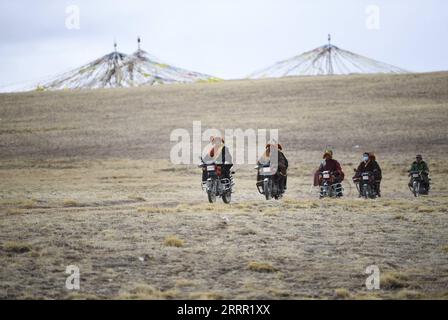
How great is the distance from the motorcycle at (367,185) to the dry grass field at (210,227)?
20.0 inches

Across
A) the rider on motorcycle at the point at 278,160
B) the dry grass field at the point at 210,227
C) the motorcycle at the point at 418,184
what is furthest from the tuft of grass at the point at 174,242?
the motorcycle at the point at 418,184

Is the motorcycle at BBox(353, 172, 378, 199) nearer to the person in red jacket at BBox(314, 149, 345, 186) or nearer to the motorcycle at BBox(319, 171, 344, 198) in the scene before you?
the motorcycle at BBox(319, 171, 344, 198)

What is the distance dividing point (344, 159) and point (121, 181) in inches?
558

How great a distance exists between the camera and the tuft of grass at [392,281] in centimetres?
1073

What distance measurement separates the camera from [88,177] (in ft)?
128

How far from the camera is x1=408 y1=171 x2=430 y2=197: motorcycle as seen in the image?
25531mm

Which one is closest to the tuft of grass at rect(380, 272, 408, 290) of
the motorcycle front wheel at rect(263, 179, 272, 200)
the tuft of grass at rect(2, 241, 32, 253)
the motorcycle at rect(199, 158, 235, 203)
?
the tuft of grass at rect(2, 241, 32, 253)

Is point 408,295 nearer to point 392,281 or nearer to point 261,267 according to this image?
point 392,281

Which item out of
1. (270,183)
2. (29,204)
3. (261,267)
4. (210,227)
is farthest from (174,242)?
(270,183)

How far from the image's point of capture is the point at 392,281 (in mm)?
10859

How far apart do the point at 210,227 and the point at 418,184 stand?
12.4 metres

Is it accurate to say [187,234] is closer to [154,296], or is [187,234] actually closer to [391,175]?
[154,296]

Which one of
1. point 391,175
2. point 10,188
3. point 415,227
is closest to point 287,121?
point 391,175

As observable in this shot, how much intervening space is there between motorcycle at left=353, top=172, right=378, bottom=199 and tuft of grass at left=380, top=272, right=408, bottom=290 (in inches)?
519
